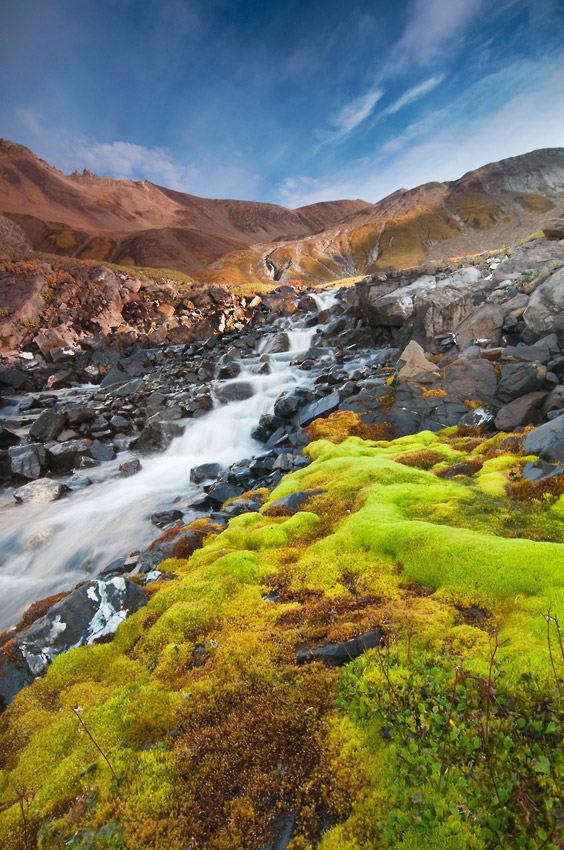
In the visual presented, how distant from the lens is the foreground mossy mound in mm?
2777

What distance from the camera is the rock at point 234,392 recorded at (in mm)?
26625

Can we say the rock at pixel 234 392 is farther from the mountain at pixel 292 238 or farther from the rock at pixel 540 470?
the mountain at pixel 292 238

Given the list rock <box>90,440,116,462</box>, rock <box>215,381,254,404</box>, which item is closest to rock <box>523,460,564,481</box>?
rock <box>215,381,254,404</box>

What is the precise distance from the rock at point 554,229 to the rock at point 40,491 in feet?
119

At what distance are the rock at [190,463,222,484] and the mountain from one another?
3366 inches

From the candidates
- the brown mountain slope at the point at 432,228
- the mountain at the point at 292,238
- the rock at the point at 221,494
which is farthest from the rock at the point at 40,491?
the brown mountain slope at the point at 432,228

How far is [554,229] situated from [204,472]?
99.1 feet

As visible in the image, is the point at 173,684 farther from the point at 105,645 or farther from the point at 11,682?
the point at 11,682

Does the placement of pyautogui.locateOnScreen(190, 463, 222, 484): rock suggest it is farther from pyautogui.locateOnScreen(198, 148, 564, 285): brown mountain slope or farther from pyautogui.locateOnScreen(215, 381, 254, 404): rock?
pyautogui.locateOnScreen(198, 148, 564, 285): brown mountain slope

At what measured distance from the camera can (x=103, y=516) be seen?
1547 cm

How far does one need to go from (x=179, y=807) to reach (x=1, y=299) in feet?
162

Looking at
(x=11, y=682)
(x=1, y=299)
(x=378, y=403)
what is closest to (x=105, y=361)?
(x=1, y=299)

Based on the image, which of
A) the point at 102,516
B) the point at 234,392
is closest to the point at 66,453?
the point at 102,516

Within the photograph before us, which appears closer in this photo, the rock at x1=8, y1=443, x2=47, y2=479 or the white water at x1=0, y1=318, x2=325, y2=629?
the white water at x1=0, y1=318, x2=325, y2=629
